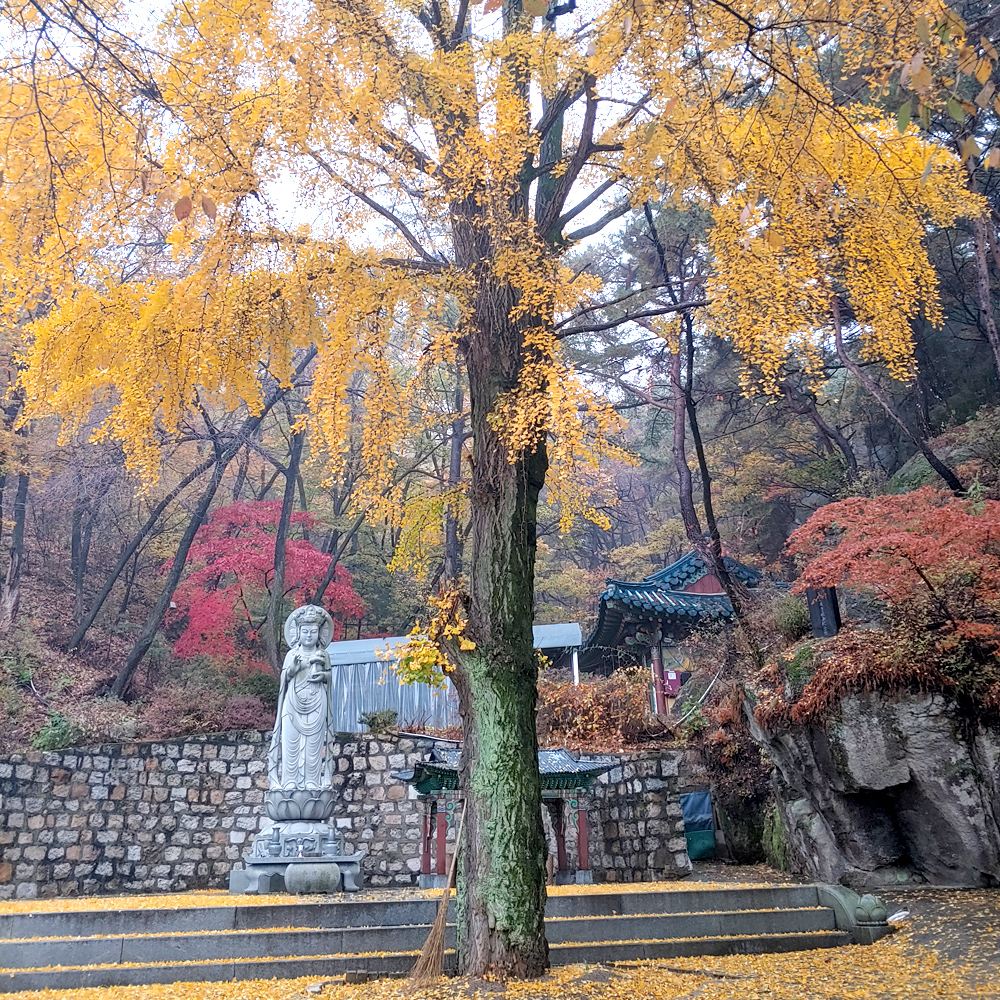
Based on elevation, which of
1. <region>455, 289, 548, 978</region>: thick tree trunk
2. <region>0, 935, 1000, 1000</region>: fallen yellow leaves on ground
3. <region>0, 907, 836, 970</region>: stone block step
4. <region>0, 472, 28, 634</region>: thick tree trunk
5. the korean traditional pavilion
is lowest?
<region>0, 935, 1000, 1000</region>: fallen yellow leaves on ground

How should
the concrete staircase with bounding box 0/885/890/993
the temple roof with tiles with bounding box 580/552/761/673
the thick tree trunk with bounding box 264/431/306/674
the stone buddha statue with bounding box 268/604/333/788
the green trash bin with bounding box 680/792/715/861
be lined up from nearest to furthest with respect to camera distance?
the concrete staircase with bounding box 0/885/890/993 → the stone buddha statue with bounding box 268/604/333/788 → the green trash bin with bounding box 680/792/715/861 → the temple roof with tiles with bounding box 580/552/761/673 → the thick tree trunk with bounding box 264/431/306/674

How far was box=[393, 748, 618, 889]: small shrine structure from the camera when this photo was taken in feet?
36.8

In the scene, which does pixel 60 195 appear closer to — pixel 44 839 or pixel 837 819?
pixel 837 819

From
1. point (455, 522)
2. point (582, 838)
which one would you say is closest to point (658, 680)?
point (582, 838)

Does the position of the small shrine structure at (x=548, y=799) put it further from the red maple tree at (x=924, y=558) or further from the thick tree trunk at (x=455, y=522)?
the thick tree trunk at (x=455, y=522)

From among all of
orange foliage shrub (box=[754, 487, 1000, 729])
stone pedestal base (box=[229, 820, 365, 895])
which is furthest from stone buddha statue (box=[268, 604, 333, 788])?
orange foliage shrub (box=[754, 487, 1000, 729])

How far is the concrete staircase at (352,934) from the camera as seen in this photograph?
5742 mm

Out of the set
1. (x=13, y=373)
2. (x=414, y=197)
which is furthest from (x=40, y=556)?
(x=414, y=197)

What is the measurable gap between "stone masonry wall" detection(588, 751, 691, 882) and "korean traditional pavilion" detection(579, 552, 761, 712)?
2153 mm

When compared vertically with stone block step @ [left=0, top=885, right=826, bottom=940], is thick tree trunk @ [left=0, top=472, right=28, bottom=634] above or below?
above

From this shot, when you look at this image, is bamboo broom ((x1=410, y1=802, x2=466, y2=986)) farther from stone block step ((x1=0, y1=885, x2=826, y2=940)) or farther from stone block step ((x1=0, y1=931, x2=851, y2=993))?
stone block step ((x1=0, y1=885, x2=826, y2=940))

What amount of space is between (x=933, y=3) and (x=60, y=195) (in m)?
4.87

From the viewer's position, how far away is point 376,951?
6.17 meters

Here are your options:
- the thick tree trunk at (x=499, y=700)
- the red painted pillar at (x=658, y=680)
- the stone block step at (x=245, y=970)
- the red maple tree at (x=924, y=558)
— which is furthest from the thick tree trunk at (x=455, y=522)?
the stone block step at (x=245, y=970)
